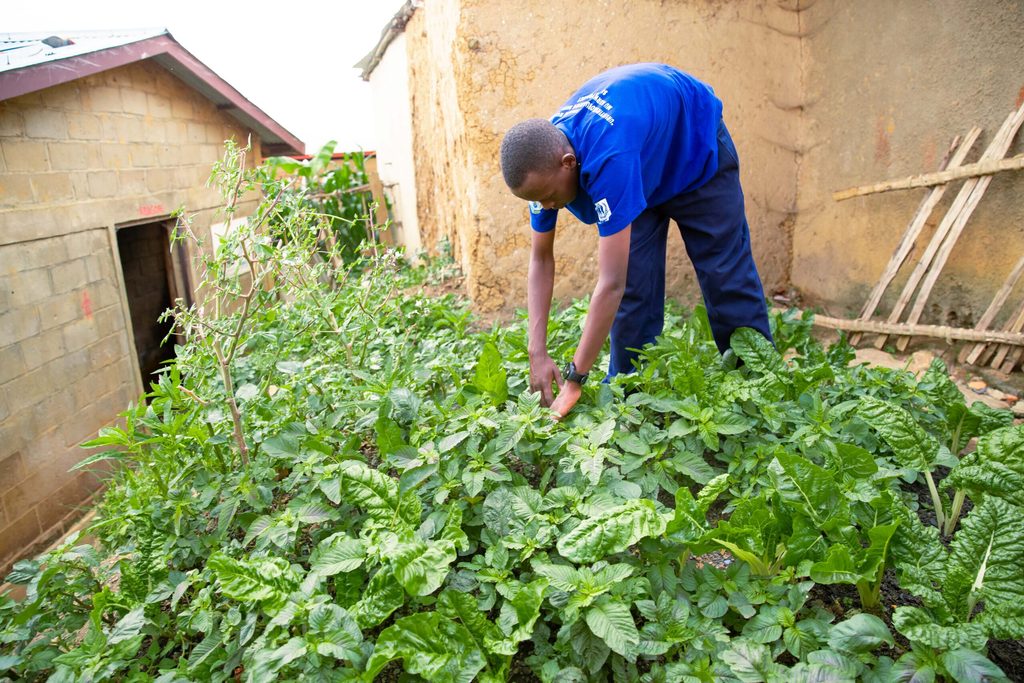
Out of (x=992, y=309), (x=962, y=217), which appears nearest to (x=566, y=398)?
(x=992, y=309)

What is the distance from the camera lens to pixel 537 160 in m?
2.27

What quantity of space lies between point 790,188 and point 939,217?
1162 millimetres

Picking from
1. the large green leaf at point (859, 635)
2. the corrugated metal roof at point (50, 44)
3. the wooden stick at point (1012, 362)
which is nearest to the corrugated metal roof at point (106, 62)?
the corrugated metal roof at point (50, 44)

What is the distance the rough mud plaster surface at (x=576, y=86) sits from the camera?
4305 mm

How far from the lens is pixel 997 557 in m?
1.60

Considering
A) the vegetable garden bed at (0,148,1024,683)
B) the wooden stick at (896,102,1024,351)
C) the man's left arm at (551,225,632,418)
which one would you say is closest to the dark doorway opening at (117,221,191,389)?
the vegetable garden bed at (0,148,1024,683)

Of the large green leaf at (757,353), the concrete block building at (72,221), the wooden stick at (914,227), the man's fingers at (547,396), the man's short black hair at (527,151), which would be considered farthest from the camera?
the concrete block building at (72,221)

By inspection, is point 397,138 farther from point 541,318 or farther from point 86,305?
point 541,318

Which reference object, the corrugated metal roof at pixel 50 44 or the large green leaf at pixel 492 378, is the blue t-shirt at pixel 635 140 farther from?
the corrugated metal roof at pixel 50 44

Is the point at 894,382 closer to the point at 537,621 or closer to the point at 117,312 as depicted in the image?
the point at 537,621

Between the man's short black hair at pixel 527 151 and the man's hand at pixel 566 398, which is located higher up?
the man's short black hair at pixel 527 151

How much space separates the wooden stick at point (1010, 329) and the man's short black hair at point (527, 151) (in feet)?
9.34

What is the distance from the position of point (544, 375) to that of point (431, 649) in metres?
1.16

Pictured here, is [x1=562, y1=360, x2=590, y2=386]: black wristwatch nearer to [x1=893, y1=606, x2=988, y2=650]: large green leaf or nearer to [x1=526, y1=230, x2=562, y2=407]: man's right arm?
[x1=526, y1=230, x2=562, y2=407]: man's right arm
